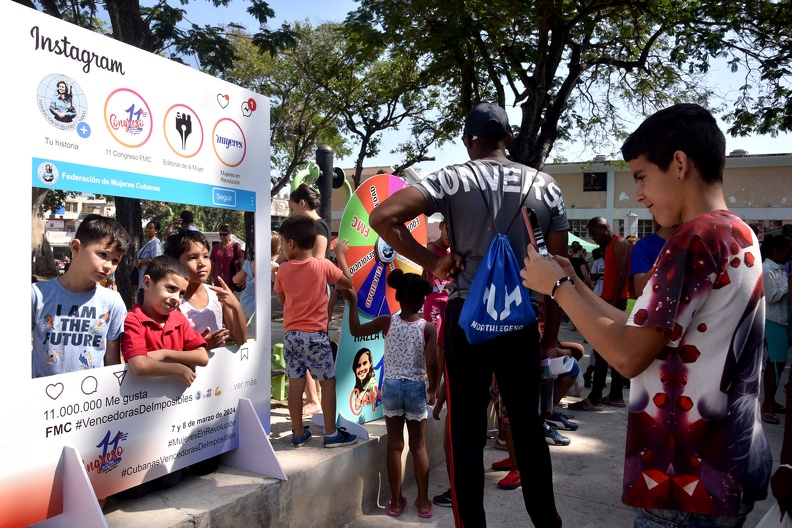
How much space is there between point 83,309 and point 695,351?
2.38m

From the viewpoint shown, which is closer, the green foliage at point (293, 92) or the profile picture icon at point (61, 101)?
the profile picture icon at point (61, 101)

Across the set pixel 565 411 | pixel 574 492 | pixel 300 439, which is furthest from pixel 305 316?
pixel 565 411

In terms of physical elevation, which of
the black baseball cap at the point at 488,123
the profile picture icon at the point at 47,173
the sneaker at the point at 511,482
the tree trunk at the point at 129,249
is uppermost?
the black baseball cap at the point at 488,123

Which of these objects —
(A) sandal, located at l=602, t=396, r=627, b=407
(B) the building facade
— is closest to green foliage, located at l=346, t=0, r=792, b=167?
(A) sandal, located at l=602, t=396, r=627, b=407

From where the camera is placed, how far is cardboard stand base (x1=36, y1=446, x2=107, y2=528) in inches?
96.8

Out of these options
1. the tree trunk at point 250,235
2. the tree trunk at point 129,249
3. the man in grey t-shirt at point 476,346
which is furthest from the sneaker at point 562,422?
the tree trunk at point 129,249

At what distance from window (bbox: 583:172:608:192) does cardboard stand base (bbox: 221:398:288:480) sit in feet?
99.9

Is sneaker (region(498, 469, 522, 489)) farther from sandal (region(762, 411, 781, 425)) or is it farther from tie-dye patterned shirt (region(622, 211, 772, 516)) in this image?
sandal (region(762, 411, 781, 425))

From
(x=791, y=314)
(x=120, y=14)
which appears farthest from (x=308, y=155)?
(x=791, y=314)

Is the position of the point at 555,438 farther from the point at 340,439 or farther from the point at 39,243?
the point at 39,243

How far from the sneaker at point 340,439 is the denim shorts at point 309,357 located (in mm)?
368

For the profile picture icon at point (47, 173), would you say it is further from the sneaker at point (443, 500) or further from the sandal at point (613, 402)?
the sandal at point (613, 402)

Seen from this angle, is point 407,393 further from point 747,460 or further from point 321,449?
point 747,460

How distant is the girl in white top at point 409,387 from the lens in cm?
383
